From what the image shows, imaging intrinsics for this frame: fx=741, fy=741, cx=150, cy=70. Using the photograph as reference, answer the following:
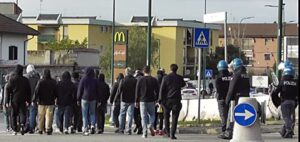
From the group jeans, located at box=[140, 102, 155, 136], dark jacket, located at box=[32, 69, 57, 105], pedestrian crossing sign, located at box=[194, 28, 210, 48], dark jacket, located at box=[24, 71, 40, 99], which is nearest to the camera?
jeans, located at box=[140, 102, 155, 136]

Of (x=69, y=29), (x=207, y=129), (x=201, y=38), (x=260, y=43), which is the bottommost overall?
(x=207, y=129)

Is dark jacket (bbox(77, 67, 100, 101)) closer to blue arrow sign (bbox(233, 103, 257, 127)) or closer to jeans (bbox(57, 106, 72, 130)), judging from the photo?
jeans (bbox(57, 106, 72, 130))

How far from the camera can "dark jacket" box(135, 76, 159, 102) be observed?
58.8ft

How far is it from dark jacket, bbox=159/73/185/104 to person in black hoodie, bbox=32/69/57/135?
10.2 feet

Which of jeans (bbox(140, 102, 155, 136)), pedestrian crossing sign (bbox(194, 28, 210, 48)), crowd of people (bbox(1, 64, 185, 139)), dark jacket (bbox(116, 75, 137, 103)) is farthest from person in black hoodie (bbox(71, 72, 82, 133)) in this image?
pedestrian crossing sign (bbox(194, 28, 210, 48))

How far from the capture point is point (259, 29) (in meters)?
153

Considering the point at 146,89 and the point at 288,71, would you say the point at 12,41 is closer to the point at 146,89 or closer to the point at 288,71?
the point at 146,89

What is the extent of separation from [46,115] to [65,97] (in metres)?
0.68

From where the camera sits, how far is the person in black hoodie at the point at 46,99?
61.4 ft

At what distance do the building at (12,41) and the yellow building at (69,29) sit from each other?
31286mm

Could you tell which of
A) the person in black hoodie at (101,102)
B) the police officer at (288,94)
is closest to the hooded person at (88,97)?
the person in black hoodie at (101,102)

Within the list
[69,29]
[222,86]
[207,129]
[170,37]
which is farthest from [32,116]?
[69,29]

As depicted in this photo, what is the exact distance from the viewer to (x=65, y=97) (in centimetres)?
1908

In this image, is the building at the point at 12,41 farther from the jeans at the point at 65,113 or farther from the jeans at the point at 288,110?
the jeans at the point at 288,110
